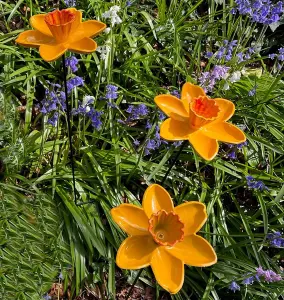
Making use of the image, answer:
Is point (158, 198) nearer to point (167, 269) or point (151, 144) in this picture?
point (167, 269)

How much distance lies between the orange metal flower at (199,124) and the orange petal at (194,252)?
307 mm

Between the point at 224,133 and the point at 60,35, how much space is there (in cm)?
74

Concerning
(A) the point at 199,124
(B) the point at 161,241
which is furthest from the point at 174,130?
(B) the point at 161,241

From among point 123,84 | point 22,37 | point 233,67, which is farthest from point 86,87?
point 22,37

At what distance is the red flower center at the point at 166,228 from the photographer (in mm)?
1793

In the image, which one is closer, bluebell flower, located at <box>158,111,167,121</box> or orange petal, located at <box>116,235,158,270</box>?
orange petal, located at <box>116,235,158,270</box>

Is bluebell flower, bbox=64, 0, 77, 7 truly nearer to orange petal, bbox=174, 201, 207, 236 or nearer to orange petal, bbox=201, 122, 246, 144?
orange petal, bbox=201, 122, 246, 144

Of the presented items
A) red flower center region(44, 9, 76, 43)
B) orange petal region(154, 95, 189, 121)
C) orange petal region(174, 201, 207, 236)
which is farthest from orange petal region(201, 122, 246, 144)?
red flower center region(44, 9, 76, 43)

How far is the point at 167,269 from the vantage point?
180 cm

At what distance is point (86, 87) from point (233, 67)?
1.05m

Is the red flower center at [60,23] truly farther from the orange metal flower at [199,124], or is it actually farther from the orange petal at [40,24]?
the orange metal flower at [199,124]

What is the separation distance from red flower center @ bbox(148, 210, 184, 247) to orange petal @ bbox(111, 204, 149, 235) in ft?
0.16

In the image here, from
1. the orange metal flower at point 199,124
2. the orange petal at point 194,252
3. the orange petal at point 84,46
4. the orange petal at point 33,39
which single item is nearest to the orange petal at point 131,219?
the orange petal at point 194,252

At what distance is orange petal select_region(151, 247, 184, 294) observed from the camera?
1765mm
